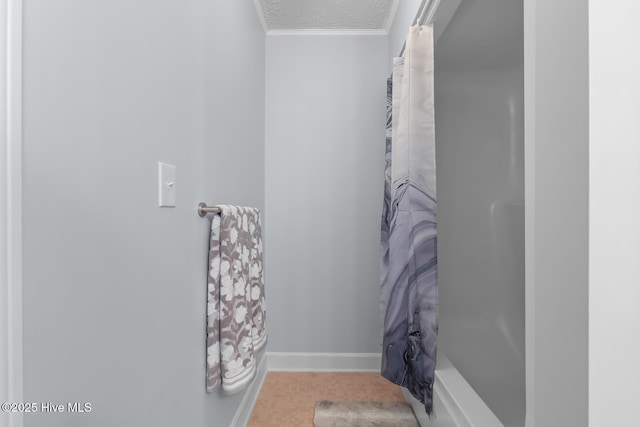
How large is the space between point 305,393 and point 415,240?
3.75 feet

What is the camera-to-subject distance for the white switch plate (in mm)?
854

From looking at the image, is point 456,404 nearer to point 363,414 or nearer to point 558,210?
point 363,414

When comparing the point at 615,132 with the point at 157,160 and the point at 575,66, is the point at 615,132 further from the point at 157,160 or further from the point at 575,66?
the point at 157,160

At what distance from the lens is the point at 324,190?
217 cm

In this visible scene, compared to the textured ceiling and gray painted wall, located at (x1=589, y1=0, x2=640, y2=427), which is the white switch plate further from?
the textured ceiling

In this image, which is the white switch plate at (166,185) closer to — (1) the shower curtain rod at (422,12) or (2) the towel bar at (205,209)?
(2) the towel bar at (205,209)

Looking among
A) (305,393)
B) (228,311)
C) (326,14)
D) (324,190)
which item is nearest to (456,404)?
(228,311)

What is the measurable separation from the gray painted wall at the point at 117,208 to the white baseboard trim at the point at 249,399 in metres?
0.31

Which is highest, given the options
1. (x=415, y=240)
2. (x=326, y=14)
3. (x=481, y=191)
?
(x=326, y=14)

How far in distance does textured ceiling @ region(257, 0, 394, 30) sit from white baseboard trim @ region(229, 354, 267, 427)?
2.07m

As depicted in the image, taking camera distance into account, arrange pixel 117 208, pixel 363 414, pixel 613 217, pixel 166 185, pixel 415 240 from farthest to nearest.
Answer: pixel 363 414
pixel 415 240
pixel 166 185
pixel 117 208
pixel 613 217

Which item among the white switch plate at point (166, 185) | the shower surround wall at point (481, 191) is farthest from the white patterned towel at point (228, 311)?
the shower surround wall at point (481, 191)

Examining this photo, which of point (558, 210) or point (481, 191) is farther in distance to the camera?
point (481, 191)

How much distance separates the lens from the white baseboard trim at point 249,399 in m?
1.49
